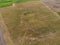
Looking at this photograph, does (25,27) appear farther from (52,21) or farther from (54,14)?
(54,14)

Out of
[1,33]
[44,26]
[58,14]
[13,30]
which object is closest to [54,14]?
[58,14]

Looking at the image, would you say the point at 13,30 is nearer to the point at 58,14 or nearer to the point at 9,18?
the point at 9,18

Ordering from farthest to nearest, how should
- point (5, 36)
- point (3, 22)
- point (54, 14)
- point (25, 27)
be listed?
point (54, 14), point (3, 22), point (25, 27), point (5, 36)

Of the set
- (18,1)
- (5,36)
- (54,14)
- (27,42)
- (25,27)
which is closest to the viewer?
(27,42)

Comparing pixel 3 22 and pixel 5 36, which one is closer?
pixel 5 36

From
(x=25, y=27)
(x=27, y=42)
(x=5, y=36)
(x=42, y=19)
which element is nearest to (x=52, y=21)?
(x=42, y=19)

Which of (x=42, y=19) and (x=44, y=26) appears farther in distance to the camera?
(x=42, y=19)
